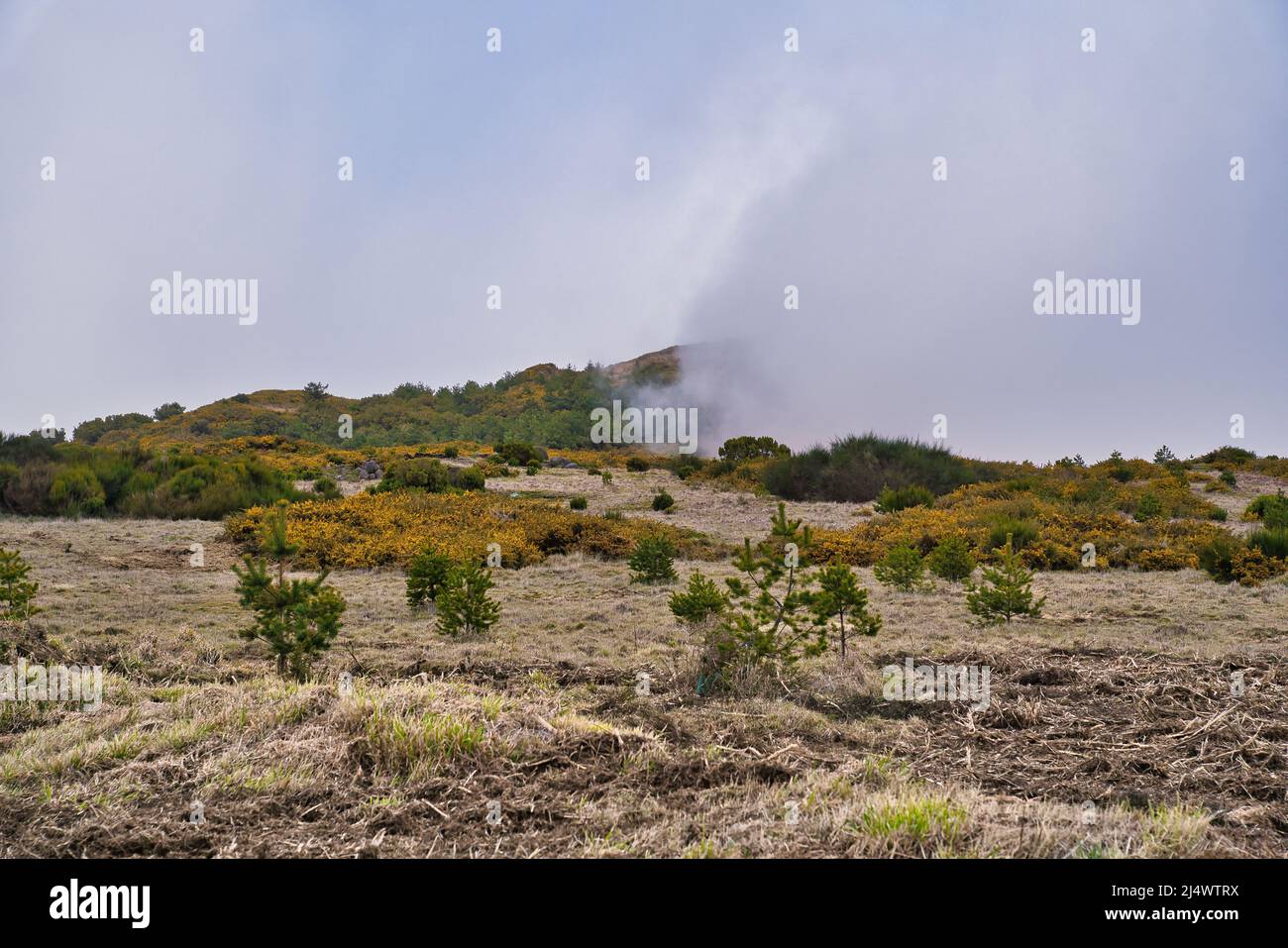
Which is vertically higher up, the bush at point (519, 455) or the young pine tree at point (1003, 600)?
the bush at point (519, 455)

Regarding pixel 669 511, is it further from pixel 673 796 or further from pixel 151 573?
pixel 673 796

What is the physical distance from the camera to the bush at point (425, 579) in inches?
382

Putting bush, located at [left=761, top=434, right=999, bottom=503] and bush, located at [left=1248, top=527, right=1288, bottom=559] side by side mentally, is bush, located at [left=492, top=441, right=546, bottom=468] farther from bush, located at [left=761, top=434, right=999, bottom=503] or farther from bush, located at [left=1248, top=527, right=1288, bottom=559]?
bush, located at [left=1248, top=527, right=1288, bottom=559]

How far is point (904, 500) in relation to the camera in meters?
22.9

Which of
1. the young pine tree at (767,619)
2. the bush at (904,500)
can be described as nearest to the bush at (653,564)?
the young pine tree at (767,619)

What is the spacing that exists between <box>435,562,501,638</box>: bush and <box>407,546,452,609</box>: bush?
4.24ft

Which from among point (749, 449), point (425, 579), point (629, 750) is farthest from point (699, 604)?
point (749, 449)

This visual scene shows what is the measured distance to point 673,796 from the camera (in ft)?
12.7

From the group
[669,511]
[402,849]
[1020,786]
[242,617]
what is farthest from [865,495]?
[402,849]

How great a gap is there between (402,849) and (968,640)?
630 centimetres

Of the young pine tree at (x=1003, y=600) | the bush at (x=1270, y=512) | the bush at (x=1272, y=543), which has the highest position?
the bush at (x=1270, y=512)

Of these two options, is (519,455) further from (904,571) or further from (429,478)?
(904,571)

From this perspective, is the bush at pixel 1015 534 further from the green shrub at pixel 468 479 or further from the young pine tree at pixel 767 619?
the green shrub at pixel 468 479

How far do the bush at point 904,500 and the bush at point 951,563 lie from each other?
28.7ft
